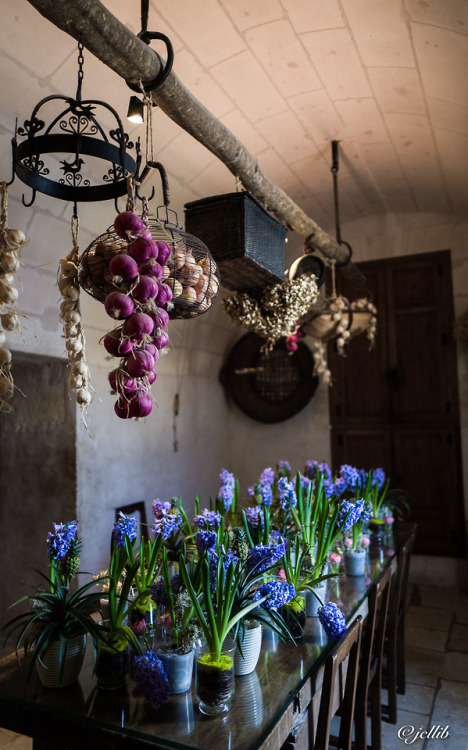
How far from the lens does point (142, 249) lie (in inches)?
56.1

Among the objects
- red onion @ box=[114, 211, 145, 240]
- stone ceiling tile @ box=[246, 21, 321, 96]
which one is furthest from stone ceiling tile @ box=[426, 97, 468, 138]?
red onion @ box=[114, 211, 145, 240]

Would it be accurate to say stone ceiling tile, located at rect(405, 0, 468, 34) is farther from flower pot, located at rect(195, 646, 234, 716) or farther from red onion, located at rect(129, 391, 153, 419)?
flower pot, located at rect(195, 646, 234, 716)

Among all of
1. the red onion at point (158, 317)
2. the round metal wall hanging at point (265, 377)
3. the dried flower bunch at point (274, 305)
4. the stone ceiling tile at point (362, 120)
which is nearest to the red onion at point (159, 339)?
the red onion at point (158, 317)

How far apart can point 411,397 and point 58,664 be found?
418cm

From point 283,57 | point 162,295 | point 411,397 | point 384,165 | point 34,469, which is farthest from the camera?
point 411,397

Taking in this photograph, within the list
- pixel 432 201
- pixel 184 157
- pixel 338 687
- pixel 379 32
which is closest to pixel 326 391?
pixel 432 201

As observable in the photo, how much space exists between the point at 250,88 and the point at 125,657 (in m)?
2.66

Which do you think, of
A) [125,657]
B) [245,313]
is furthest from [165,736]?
[245,313]

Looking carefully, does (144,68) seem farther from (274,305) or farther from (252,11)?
(274,305)

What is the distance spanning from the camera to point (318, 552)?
7.16 feet

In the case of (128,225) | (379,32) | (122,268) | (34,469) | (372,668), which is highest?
(379,32)

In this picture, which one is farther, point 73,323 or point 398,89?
point 398,89

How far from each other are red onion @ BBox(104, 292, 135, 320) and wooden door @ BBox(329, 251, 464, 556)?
4.14 m

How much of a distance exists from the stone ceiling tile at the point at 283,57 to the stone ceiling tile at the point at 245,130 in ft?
0.98
